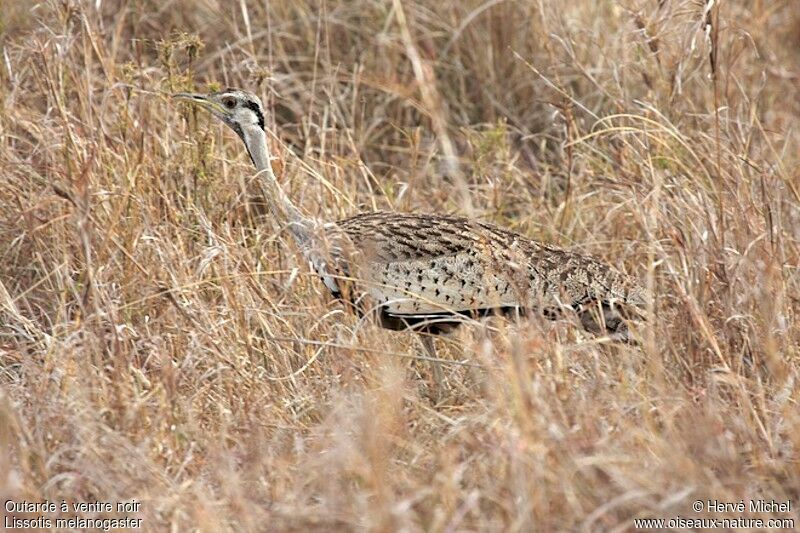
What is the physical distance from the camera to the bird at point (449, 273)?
4.27 meters

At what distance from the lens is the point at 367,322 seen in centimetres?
408

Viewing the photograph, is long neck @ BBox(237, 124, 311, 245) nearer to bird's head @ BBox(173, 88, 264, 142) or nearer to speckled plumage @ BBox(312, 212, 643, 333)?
bird's head @ BBox(173, 88, 264, 142)

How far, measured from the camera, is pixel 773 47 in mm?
6902

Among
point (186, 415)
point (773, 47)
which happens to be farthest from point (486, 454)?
point (773, 47)

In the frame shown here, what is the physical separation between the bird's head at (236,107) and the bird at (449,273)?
123 mm

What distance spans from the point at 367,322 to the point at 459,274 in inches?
17.2

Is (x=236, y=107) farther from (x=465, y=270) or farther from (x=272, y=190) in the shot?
(x=465, y=270)

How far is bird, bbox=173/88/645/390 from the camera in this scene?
4273 mm

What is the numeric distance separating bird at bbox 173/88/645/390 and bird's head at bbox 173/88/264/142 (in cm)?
12
